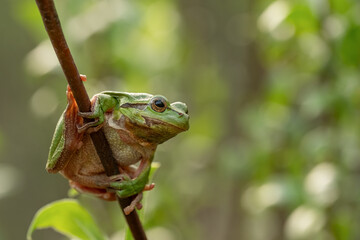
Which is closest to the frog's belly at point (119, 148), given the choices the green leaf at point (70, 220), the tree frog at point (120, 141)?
the tree frog at point (120, 141)

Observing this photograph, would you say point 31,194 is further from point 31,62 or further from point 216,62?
point 31,62

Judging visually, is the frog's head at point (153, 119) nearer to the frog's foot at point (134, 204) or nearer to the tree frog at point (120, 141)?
the tree frog at point (120, 141)

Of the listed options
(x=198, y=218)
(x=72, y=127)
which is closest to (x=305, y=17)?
(x=72, y=127)

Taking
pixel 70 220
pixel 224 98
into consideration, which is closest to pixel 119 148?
pixel 70 220

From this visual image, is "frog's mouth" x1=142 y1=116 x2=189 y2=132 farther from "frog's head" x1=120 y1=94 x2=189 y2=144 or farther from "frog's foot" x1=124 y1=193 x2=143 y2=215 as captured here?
"frog's foot" x1=124 y1=193 x2=143 y2=215

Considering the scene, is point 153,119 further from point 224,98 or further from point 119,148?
point 224,98

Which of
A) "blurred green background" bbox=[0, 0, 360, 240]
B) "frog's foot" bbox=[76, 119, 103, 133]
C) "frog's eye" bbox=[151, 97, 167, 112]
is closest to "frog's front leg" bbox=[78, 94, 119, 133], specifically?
"frog's foot" bbox=[76, 119, 103, 133]
